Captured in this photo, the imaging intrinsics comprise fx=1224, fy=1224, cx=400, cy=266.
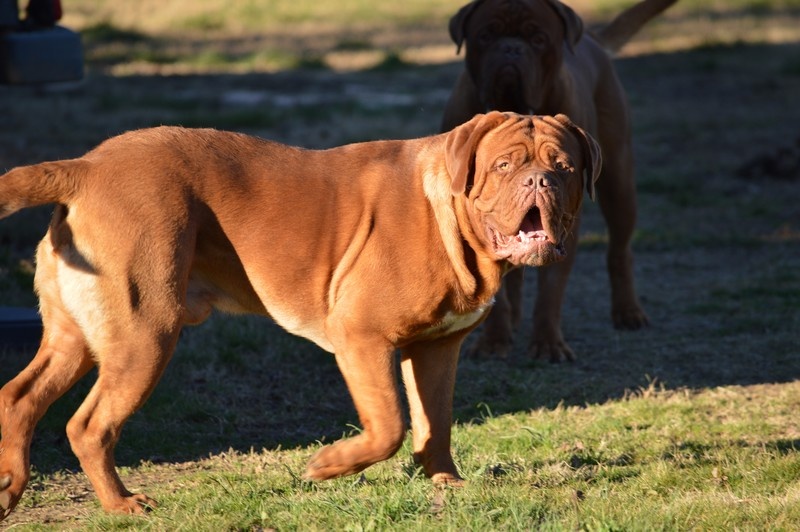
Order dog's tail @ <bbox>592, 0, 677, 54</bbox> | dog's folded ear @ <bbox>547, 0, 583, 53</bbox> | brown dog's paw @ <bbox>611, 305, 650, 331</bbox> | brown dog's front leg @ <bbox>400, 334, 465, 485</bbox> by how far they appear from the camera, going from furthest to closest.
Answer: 1. dog's tail @ <bbox>592, 0, 677, 54</bbox>
2. brown dog's paw @ <bbox>611, 305, 650, 331</bbox>
3. dog's folded ear @ <bbox>547, 0, 583, 53</bbox>
4. brown dog's front leg @ <bbox>400, 334, 465, 485</bbox>

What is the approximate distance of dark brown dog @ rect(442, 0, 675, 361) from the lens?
705 centimetres

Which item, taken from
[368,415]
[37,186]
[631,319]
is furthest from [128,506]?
[631,319]

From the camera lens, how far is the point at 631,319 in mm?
8117

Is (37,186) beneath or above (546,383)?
above

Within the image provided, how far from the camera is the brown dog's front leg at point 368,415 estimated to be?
4.37 m

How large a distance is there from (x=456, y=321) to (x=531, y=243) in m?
0.47

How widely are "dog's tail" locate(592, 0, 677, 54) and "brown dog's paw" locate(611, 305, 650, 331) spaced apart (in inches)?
73.4

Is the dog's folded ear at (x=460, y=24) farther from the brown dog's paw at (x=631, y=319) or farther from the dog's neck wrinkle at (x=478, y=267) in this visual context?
the dog's neck wrinkle at (x=478, y=267)

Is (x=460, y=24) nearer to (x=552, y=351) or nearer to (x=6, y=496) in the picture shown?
(x=552, y=351)

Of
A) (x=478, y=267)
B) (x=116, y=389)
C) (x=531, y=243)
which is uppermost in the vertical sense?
(x=531, y=243)

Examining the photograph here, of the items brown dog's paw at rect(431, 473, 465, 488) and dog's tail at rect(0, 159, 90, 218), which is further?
brown dog's paw at rect(431, 473, 465, 488)

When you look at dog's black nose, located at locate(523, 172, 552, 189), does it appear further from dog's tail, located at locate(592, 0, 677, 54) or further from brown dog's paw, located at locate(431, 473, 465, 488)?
dog's tail, located at locate(592, 0, 677, 54)

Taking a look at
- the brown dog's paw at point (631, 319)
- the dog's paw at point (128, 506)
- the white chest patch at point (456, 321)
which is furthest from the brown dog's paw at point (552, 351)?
the dog's paw at point (128, 506)

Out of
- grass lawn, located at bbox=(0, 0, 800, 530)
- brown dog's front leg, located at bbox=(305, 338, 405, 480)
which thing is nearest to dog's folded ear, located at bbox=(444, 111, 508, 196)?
brown dog's front leg, located at bbox=(305, 338, 405, 480)
